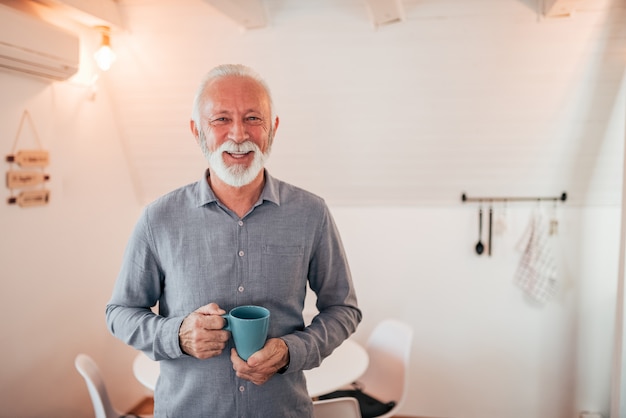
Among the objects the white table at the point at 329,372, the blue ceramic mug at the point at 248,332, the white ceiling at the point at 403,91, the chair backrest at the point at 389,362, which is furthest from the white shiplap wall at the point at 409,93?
the blue ceramic mug at the point at 248,332

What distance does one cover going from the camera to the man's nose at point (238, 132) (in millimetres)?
1289

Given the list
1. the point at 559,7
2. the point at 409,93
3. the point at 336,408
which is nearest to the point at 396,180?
the point at 409,93

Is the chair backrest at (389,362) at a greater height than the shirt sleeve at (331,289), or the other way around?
the shirt sleeve at (331,289)

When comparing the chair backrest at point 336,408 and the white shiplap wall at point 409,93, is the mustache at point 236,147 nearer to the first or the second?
the chair backrest at point 336,408

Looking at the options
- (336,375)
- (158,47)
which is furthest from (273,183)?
(158,47)

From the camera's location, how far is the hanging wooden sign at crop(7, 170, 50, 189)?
241 centimetres

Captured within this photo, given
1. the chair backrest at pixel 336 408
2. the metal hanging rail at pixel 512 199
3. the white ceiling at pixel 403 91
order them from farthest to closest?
the metal hanging rail at pixel 512 199 → the white ceiling at pixel 403 91 → the chair backrest at pixel 336 408

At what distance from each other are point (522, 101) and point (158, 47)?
6.32 ft

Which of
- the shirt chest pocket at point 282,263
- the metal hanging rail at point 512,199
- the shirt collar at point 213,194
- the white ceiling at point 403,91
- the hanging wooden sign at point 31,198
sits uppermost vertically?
the white ceiling at point 403,91

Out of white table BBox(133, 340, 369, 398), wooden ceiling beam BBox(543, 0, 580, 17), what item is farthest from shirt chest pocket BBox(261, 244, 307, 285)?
wooden ceiling beam BBox(543, 0, 580, 17)

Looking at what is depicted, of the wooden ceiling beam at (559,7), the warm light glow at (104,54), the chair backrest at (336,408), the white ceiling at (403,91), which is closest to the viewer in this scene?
the chair backrest at (336,408)

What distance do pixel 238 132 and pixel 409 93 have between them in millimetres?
1762

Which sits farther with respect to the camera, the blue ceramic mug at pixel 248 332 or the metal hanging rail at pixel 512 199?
the metal hanging rail at pixel 512 199

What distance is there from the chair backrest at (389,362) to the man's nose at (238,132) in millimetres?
1714
